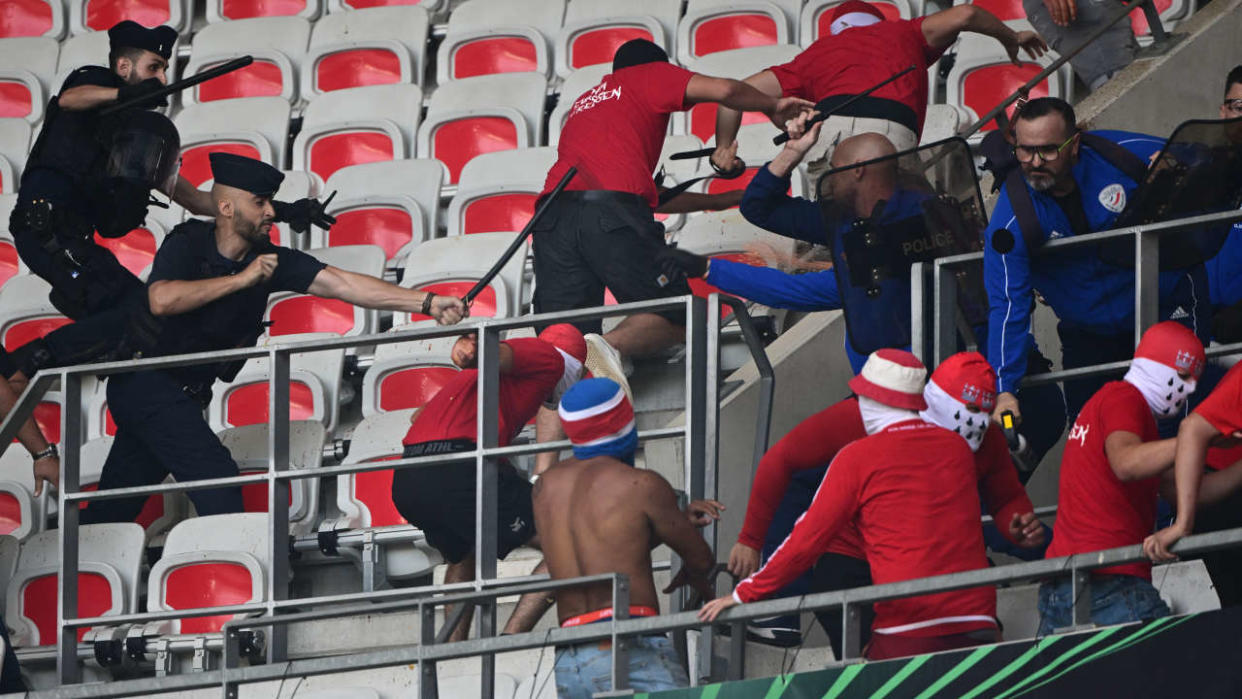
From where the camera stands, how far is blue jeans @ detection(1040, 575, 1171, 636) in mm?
4977

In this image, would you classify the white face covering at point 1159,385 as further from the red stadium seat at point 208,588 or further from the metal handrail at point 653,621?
the red stadium seat at point 208,588

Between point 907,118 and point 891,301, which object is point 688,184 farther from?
point 891,301

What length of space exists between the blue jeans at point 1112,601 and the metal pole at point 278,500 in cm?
251

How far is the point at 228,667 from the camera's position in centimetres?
559

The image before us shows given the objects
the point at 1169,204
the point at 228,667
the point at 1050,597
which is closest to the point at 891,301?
the point at 1169,204

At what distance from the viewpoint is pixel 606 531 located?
17.9ft

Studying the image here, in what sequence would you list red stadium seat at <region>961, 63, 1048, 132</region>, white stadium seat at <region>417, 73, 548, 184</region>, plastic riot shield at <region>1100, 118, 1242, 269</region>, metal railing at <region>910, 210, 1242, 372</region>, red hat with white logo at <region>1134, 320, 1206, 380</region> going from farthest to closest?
1. white stadium seat at <region>417, 73, 548, 184</region>
2. red stadium seat at <region>961, 63, 1048, 132</region>
3. plastic riot shield at <region>1100, 118, 1242, 269</region>
4. metal railing at <region>910, 210, 1242, 372</region>
5. red hat with white logo at <region>1134, 320, 1206, 380</region>

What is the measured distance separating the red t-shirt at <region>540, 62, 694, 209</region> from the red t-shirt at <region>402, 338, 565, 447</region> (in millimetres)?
970

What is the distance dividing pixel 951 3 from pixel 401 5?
296 cm

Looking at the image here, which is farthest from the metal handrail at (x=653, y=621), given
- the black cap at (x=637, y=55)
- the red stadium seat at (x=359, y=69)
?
the red stadium seat at (x=359, y=69)

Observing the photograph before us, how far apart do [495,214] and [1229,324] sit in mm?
3699

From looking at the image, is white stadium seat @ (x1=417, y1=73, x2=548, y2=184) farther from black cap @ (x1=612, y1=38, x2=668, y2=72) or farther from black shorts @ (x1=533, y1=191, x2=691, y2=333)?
black shorts @ (x1=533, y1=191, x2=691, y2=333)

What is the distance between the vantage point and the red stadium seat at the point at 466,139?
9500mm

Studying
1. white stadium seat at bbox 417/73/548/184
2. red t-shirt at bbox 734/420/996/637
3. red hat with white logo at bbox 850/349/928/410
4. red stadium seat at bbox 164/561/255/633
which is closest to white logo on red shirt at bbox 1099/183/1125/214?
red hat with white logo at bbox 850/349/928/410
